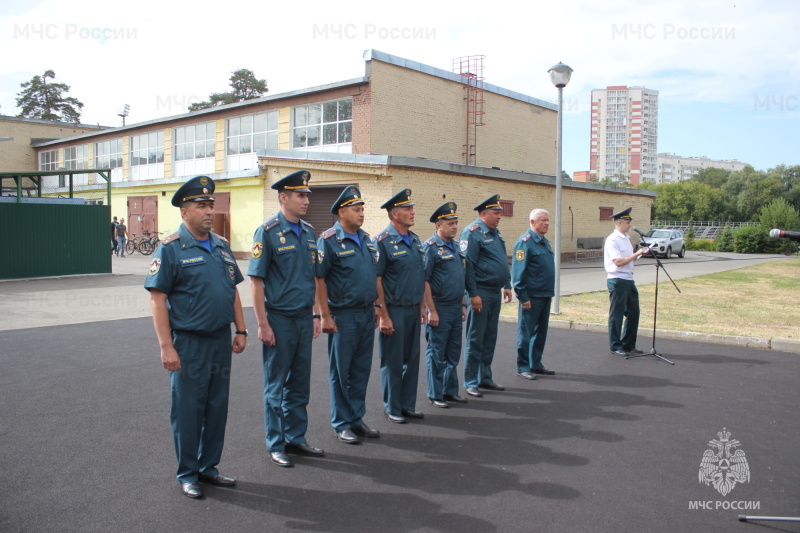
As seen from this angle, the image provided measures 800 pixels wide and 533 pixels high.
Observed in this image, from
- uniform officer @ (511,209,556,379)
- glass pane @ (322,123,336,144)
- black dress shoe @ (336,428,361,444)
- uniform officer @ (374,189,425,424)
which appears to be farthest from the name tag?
glass pane @ (322,123,336,144)

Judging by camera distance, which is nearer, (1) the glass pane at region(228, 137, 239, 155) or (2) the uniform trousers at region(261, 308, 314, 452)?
(2) the uniform trousers at region(261, 308, 314, 452)

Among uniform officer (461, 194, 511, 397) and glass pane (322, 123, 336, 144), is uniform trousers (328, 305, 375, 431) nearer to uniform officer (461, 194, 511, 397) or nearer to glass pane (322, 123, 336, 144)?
uniform officer (461, 194, 511, 397)

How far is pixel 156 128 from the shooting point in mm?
35125

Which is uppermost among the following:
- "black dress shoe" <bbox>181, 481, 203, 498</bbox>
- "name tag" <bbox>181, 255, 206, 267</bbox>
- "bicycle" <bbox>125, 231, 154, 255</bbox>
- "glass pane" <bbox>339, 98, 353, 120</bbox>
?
"glass pane" <bbox>339, 98, 353, 120</bbox>

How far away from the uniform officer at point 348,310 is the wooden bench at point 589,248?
1038 inches

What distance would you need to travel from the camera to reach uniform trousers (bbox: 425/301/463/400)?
6.15 m

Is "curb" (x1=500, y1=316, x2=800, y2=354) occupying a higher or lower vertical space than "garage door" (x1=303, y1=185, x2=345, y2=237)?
lower

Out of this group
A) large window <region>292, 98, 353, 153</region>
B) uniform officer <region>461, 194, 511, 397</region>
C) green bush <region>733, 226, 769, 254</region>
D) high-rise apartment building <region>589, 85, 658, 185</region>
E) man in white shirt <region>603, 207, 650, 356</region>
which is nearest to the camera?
uniform officer <region>461, 194, 511, 397</region>

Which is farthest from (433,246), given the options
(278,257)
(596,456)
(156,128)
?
(156,128)

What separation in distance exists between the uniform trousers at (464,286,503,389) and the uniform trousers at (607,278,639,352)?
2395mm

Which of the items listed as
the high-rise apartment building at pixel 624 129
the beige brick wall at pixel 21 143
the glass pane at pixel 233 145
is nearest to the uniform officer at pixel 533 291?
the glass pane at pixel 233 145

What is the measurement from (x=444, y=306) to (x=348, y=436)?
1.80m

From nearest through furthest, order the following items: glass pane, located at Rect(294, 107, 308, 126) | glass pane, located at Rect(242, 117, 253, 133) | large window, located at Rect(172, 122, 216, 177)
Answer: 1. glass pane, located at Rect(294, 107, 308, 126)
2. glass pane, located at Rect(242, 117, 253, 133)
3. large window, located at Rect(172, 122, 216, 177)

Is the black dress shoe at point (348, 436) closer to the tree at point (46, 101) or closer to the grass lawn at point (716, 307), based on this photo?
the grass lawn at point (716, 307)
